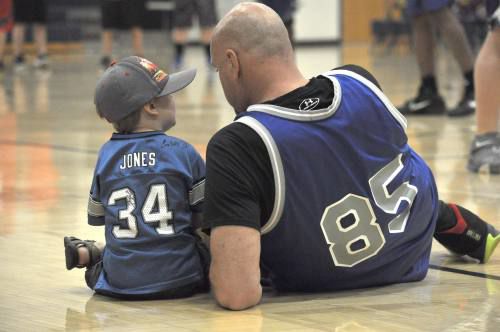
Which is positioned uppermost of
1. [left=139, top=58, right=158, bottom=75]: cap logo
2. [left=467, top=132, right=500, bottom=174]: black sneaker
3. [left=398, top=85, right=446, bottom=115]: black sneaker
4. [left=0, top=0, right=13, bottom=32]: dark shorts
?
[left=139, top=58, right=158, bottom=75]: cap logo

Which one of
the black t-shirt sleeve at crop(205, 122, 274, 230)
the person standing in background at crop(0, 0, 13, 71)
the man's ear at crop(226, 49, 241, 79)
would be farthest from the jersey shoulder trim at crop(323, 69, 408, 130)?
the person standing in background at crop(0, 0, 13, 71)

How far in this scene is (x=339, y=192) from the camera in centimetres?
298

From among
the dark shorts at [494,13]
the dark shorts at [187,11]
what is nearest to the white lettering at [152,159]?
the dark shorts at [494,13]

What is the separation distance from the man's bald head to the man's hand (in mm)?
473

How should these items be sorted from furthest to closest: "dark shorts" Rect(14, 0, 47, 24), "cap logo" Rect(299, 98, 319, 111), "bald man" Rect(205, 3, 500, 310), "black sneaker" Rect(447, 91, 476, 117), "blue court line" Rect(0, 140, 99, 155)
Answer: "dark shorts" Rect(14, 0, 47, 24)
"black sneaker" Rect(447, 91, 476, 117)
"blue court line" Rect(0, 140, 99, 155)
"cap logo" Rect(299, 98, 319, 111)
"bald man" Rect(205, 3, 500, 310)

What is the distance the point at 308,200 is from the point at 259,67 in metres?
0.36

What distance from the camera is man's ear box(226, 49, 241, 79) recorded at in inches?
118

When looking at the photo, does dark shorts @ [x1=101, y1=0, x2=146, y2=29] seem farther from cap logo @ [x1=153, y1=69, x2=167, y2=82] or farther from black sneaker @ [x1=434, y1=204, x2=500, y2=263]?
cap logo @ [x1=153, y1=69, x2=167, y2=82]

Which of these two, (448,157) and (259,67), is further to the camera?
(448,157)

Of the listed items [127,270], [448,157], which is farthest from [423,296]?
[448,157]

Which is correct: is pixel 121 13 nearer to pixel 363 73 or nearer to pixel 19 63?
pixel 19 63

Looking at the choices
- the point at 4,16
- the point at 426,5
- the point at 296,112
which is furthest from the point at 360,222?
the point at 4,16

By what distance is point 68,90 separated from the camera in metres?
11.1

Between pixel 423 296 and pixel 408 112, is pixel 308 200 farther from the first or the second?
pixel 408 112
